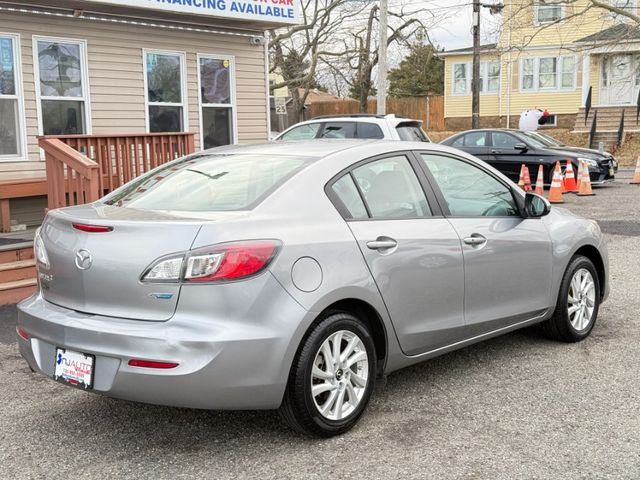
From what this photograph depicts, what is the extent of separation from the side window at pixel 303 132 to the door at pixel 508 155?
667cm

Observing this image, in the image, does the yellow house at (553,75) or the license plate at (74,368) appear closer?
the license plate at (74,368)

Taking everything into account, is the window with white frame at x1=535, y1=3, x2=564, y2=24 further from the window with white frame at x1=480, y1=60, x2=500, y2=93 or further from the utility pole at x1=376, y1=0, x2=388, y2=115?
the utility pole at x1=376, y1=0, x2=388, y2=115

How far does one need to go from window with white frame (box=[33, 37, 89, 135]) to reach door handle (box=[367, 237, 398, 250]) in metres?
7.83

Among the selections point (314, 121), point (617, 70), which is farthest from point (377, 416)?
point (617, 70)

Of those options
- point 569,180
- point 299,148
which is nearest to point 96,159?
point 299,148

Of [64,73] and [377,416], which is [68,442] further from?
[64,73]

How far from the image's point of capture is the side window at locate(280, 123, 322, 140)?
12929 millimetres

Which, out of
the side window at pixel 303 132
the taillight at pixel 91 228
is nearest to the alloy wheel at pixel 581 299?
the taillight at pixel 91 228

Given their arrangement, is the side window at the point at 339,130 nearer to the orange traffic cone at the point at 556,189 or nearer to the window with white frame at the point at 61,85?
the window with white frame at the point at 61,85

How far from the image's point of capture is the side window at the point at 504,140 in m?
18.1

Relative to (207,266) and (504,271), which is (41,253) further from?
(504,271)

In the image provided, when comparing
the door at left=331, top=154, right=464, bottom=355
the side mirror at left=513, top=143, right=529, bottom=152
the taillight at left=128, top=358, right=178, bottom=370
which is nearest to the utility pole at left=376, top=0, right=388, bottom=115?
the side mirror at left=513, top=143, right=529, bottom=152

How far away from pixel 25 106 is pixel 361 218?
773cm

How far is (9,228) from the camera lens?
999 centimetres
